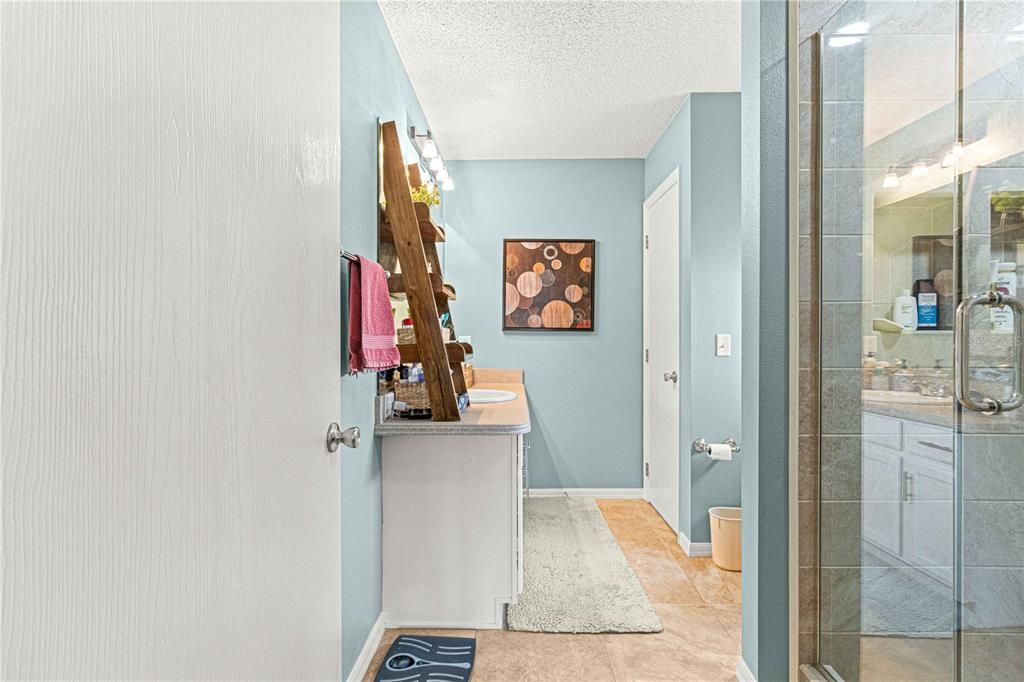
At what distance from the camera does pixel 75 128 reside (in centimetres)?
51

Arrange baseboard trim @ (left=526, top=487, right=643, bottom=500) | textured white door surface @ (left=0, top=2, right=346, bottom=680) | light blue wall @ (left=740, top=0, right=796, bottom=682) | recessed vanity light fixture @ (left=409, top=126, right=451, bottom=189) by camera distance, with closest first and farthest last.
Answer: textured white door surface @ (left=0, top=2, right=346, bottom=680)
light blue wall @ (left=740, top=0, right=796, bottom=682)
recessed vanity light fixture @ (left=409, top=126, right=451, bottom=189)
baseboard trim @ (left=526, top=487, right=643, bottom=500)

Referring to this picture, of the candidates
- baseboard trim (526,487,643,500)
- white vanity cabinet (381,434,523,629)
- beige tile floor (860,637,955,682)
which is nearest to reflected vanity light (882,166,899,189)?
beige tile floor (860,637,955,682)

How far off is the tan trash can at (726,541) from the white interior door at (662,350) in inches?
17.0

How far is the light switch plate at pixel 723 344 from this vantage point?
11.0 ft

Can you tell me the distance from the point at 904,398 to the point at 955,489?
246 mm

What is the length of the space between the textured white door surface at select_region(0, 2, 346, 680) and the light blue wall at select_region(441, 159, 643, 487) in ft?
11.2

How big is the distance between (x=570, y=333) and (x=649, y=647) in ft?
8.08

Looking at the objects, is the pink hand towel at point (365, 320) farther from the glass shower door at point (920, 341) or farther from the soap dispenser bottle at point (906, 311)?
the soap dispenser bottle at point (906, 311)

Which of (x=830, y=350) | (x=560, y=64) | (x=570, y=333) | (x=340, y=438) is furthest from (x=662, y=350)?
(x=340, y=438)

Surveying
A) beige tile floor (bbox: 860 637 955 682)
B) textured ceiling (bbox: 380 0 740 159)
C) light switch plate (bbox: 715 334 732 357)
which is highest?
textured ceiling (bbox: 380 0 740 159)

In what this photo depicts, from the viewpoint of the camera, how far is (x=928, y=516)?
1413mm

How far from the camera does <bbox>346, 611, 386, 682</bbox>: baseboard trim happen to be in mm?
1984

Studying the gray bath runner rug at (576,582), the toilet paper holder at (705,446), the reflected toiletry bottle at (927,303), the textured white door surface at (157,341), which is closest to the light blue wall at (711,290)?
the toilet paper holder at (705,446)

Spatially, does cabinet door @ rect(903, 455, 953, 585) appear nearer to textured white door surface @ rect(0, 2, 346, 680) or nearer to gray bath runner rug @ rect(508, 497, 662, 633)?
gray bath runner rug @ rect(508, 497, 662, 633)
